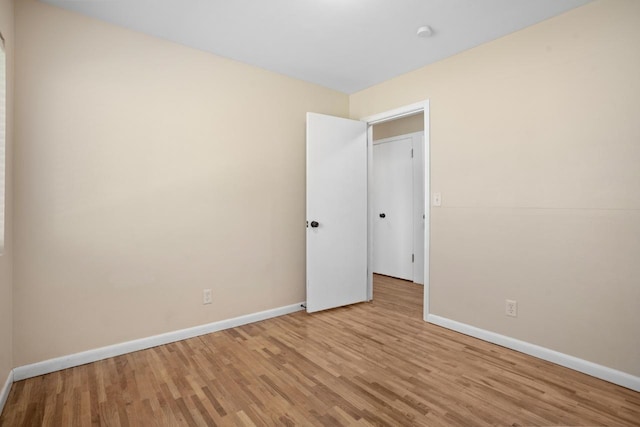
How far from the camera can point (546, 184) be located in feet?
7.80

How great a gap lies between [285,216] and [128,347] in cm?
174

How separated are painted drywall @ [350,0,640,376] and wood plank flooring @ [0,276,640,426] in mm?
363

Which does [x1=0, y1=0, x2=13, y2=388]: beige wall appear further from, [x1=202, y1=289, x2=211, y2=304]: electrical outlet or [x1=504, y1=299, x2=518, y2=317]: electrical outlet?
[x1=504, y1=299, x2=518, y2=317]: electrical outlet

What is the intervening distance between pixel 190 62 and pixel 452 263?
9.49ft

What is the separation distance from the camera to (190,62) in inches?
109

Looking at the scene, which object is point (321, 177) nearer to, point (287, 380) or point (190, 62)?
point (190, 62)

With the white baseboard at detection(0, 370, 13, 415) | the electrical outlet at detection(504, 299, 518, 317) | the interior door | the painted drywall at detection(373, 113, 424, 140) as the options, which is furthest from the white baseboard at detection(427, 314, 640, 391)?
the white baseboard at detection(0, 370, 13, 415)

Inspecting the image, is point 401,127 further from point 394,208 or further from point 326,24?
point 326,24

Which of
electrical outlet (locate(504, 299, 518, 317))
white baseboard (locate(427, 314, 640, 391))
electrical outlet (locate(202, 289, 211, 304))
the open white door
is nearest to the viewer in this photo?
→ white baseboard (locate(427, 314, 640, 391))

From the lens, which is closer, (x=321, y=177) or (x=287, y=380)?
(x=287, y=380)

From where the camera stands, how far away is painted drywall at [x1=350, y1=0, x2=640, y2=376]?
2.06 metres

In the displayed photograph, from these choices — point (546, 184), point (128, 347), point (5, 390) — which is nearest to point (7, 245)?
point (5, 390)

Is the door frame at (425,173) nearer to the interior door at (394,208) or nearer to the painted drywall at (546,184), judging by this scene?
the painted drywall at (546,184)

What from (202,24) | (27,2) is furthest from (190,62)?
(27,2)
